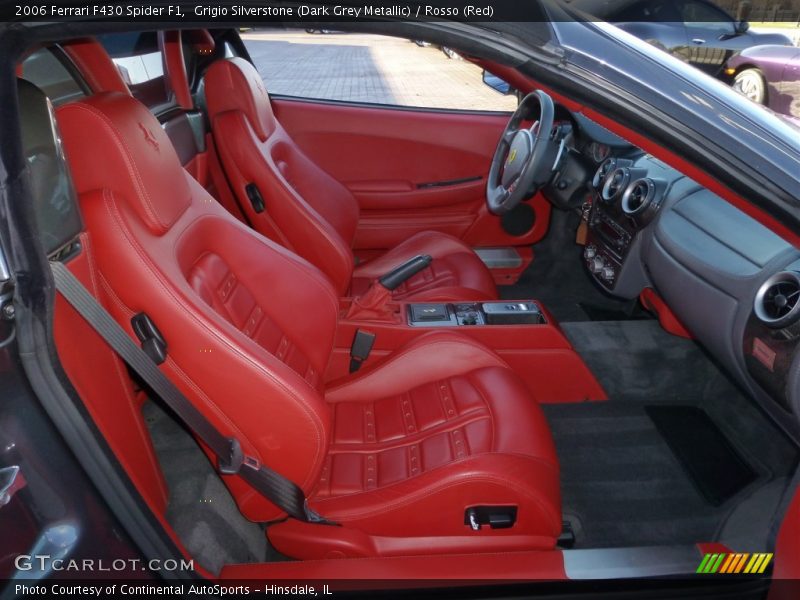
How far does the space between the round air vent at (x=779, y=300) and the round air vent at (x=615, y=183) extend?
78 centimetres

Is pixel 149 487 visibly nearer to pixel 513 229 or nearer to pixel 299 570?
pixel 299 570

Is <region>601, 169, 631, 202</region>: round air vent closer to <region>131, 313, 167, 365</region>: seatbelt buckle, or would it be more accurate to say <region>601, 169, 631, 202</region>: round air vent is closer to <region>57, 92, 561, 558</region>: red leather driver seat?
<region>57, 92, 561, 558</region>: red leather driver seat

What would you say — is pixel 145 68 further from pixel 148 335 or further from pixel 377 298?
pixel 148 335

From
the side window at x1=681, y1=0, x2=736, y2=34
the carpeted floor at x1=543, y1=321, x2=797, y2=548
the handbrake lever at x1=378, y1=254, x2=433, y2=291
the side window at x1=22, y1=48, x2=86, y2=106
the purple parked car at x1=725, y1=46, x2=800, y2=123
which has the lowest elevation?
the carpeted floor at x1=543, y1=321, x2=797, y2=548

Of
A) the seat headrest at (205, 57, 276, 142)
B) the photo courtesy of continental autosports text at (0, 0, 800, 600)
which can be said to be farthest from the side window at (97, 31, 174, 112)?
the seat headrest at (205, 57, 276, 142)

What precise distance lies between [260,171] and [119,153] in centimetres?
106

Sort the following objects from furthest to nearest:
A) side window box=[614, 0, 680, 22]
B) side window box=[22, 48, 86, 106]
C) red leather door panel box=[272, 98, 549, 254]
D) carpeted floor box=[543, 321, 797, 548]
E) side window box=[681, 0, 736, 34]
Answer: side window box=[681, 0, 736, 34] < side window box=[614, 0, 680, 22] < red leather door panel box=[272, 98, 549, 254] < carpeted floor box=[543, 321, 797, 548] < side window box=[22, 48, 86, 106]

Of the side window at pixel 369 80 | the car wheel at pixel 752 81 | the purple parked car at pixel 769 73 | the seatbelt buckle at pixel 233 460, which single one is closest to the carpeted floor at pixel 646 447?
the seatbelt buckle at pixel 233 460

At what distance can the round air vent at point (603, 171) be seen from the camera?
2172 mm

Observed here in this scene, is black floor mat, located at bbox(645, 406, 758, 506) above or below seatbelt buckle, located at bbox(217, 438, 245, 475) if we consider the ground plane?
below

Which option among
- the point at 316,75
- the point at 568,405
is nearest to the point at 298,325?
the point at 568,405

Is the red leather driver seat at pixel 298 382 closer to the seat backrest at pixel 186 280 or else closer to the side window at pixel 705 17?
the seat backrest at pixel 186 280

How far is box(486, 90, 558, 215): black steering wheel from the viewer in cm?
200

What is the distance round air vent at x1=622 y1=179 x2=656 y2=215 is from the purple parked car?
4.25m
